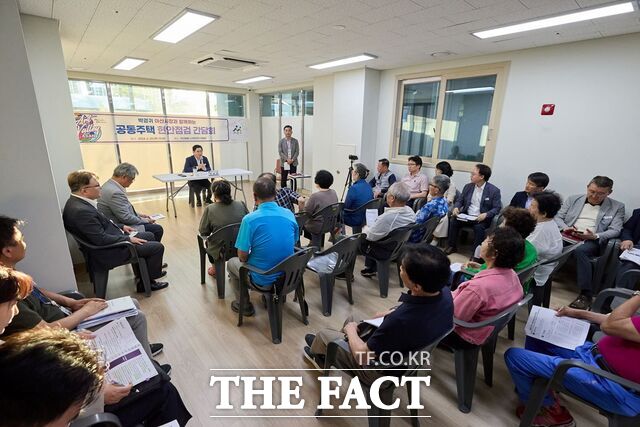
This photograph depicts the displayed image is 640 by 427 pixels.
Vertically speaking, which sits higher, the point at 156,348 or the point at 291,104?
the point at 291,104

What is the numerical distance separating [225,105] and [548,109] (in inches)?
301

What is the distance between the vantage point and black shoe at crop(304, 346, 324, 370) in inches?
76.7

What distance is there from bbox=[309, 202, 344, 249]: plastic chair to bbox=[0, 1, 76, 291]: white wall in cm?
225

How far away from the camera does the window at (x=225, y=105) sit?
826 cm

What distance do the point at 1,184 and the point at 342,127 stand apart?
5126 millimetres

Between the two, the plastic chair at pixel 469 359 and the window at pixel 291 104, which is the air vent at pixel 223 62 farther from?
the plastic chair at pixel 469 359

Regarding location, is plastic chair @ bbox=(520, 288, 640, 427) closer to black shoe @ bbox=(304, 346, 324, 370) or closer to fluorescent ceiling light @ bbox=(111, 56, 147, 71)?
black shoe @ bbox=(304, 346, 324, 370)

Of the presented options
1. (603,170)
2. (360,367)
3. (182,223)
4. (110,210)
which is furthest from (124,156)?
(603,170)

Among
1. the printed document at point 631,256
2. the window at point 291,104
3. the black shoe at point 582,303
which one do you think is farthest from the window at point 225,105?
the printed document at point 631,256

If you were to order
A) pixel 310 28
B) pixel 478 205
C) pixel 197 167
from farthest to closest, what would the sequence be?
pixel 197 167 < pixel 478 205 < pixel 310 28

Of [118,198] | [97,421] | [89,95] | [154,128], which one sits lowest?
[97,421]

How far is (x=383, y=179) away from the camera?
5371mm

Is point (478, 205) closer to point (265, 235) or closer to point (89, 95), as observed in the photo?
point (265, 235)

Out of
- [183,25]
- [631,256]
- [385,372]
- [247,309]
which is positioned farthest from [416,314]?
[183,25]
